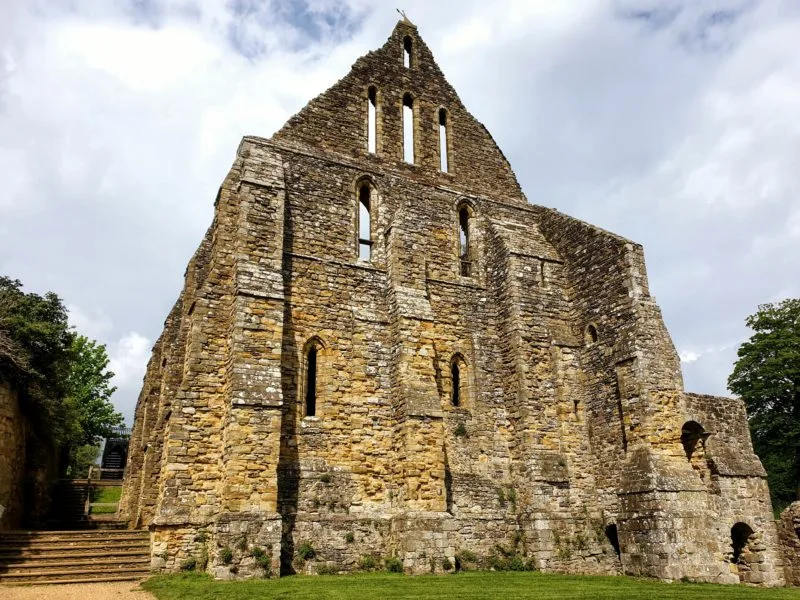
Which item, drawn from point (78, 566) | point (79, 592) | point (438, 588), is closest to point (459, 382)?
point (438, 588)

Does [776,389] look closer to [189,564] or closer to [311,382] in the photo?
[311,382]

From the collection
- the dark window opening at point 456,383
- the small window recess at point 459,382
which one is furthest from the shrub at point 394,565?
the dark window opening at point 456,383

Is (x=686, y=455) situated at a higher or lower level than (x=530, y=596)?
higher

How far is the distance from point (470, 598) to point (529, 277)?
9.39 metres

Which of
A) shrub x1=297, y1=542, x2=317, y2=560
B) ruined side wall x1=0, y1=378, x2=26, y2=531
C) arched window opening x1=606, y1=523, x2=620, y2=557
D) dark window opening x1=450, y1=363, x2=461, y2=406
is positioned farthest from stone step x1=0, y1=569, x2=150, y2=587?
arched window opening x1=606, y1=523, x2=620, y2=557

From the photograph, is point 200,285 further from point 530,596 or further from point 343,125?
point 530,596

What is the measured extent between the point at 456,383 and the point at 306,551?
18.7ft

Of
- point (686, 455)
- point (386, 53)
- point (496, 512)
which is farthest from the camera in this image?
point (386, 53)

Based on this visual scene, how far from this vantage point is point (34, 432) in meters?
16.9

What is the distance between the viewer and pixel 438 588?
10.9 metres

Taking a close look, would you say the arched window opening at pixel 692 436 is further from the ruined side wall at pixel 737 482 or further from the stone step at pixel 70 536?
the stone step at pixel 70 536

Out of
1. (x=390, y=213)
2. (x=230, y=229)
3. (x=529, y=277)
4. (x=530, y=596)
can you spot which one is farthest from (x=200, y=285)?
(x=530, y=596)

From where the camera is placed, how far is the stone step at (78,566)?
11.6 m

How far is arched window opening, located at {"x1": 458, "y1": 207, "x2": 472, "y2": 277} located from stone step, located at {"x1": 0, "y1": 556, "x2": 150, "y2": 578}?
10.6 metres
